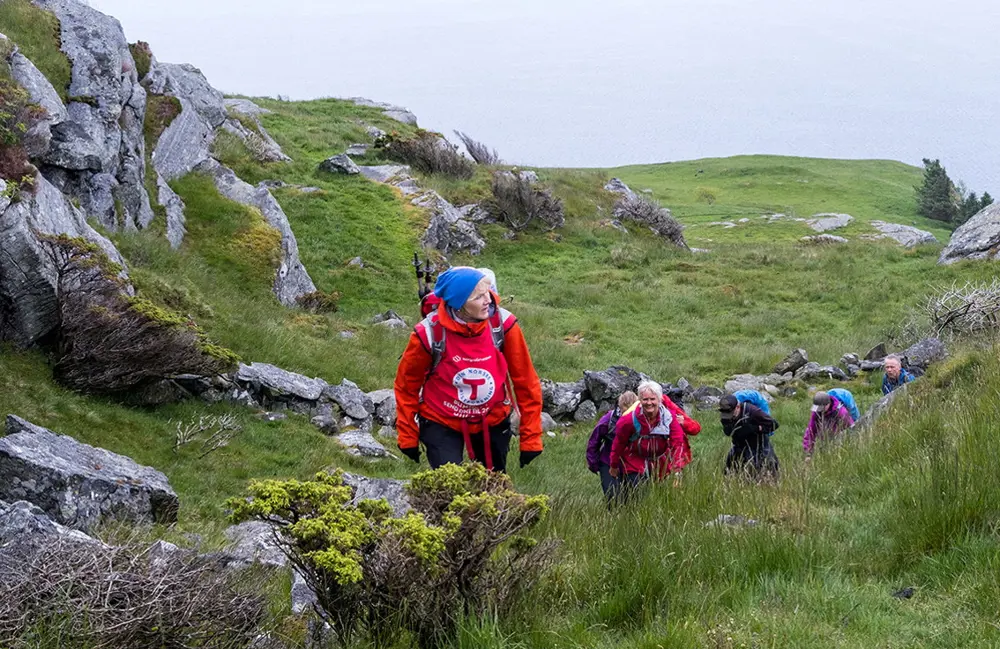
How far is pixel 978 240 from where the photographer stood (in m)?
25.3

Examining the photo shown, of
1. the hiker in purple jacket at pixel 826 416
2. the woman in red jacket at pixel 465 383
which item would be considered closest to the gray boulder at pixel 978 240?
the hiker in purple jacket at pixel 826 416

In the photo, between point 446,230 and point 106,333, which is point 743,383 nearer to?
point 106,333

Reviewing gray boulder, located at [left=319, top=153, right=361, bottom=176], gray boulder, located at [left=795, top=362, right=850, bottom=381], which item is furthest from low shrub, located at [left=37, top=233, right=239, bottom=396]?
gray boulder, located at [left=319, top=153, right=361, bottom=176]

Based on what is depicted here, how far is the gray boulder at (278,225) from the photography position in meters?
17.0

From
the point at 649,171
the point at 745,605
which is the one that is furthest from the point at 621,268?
the point at 649,171

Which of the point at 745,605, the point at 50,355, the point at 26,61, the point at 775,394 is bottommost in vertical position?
the point at 775,394

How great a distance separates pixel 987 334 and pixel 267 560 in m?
9.31

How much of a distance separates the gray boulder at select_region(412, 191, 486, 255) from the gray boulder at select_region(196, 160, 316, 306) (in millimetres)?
5481

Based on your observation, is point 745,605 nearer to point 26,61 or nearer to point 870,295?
point 26,61

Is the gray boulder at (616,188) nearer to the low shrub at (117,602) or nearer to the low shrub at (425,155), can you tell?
the low shrub at (425,155)

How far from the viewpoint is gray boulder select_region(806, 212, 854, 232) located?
4512cm

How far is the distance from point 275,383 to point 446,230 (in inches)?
553

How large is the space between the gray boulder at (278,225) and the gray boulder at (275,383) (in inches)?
210

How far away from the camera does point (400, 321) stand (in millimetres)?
17328
